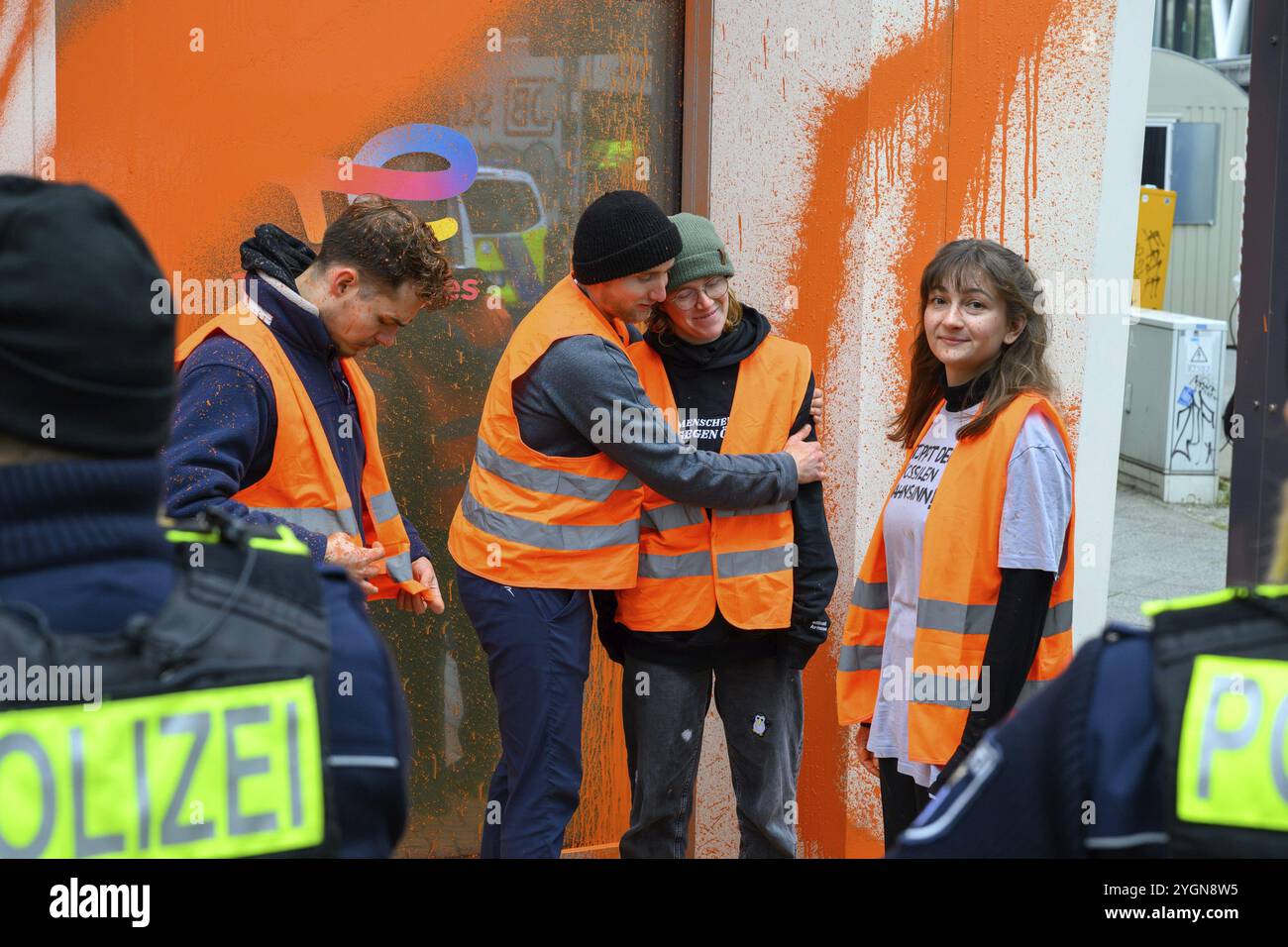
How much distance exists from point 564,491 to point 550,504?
0.05 metres

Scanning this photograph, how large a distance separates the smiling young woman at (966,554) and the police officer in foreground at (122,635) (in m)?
A: 1.89

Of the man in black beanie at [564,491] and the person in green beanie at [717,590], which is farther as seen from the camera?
the person in green beanie at [717,590]

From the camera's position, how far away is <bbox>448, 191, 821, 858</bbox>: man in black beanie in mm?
3547

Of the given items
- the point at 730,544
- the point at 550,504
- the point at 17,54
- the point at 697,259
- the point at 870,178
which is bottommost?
the point at 730,544

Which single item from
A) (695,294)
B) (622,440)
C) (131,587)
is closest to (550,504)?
(622,440)

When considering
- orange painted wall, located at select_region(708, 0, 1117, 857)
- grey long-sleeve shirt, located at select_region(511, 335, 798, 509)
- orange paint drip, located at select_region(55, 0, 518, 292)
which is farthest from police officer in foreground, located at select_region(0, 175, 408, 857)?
orange painted wall, located at select_region(708, 0, 1117, 857)

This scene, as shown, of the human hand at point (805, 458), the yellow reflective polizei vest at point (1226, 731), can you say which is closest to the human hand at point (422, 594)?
the human hand at point (805, 458)

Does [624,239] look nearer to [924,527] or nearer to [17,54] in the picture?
[924,527]

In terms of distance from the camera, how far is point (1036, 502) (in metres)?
3.03

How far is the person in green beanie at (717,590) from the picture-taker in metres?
3.68

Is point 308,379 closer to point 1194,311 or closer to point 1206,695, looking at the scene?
point 1206,695

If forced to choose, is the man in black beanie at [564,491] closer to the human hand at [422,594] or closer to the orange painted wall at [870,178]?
the human hand at [422,594]

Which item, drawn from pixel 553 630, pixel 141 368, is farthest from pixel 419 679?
pixel 141 368
